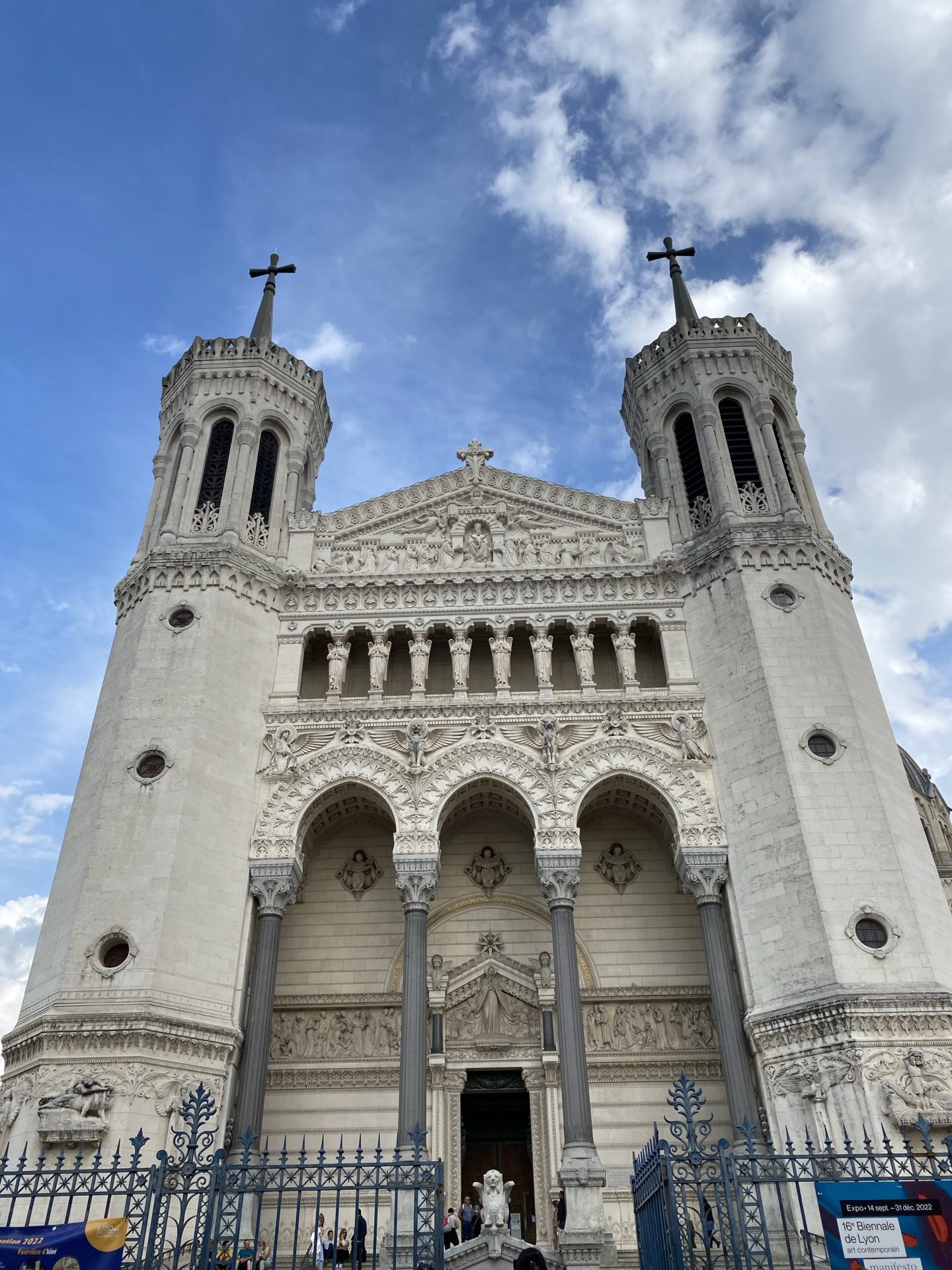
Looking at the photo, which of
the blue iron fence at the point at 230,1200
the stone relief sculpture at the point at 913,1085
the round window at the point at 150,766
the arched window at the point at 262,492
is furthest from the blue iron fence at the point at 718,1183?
the arched window at the point at 262,492

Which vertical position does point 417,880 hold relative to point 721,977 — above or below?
above

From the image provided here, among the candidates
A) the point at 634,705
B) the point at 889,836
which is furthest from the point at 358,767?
the point at 889,836

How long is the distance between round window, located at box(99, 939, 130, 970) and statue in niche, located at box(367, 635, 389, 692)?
7.59 meters

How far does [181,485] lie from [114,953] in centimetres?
1201

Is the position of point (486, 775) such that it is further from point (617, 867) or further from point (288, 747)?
point (288, 747)

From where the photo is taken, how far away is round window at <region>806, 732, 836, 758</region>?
2070cm

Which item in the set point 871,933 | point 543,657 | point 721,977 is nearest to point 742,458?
point 543,657

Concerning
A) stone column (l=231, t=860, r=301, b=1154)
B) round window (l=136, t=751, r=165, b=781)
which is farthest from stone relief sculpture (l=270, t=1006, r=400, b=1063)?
round window (l=136, t=751, r=165, b=781)

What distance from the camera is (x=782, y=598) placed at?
917 inches

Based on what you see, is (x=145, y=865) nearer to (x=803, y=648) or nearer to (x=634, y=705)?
(x=634, y=705)

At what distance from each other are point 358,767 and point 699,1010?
883 centimetres

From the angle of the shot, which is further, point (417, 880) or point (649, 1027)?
point (649, 1027)

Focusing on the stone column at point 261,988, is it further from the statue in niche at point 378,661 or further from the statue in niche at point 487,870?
the statue in niche at point 378,661

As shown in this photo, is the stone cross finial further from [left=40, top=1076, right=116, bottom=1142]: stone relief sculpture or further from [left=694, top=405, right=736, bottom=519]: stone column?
[left=40, top=1076, right=116, bottom=1142]: stone relief sculpture
